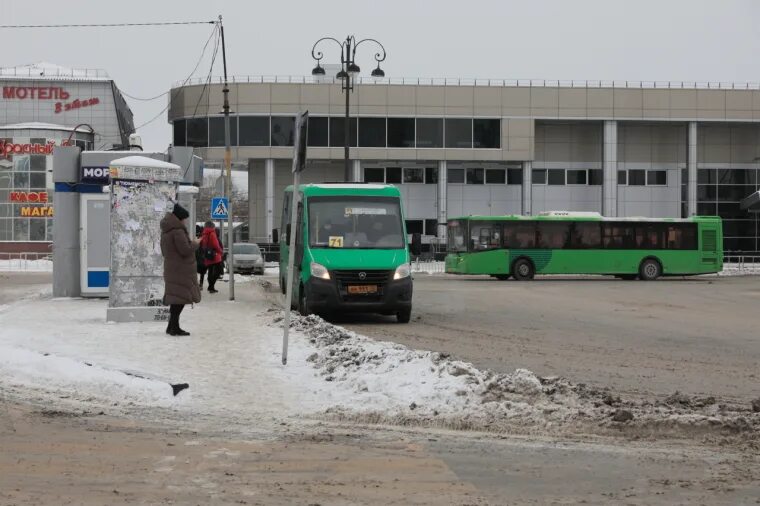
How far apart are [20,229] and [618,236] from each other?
3762 cm

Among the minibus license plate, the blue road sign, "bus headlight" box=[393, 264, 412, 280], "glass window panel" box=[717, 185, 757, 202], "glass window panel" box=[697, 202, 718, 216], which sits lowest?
the minibus license plate

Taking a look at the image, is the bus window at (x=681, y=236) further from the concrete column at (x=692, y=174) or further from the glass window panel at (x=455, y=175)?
the glass window panel at (x=455, y=175)

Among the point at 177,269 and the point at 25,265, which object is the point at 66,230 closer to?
the point at 177,269

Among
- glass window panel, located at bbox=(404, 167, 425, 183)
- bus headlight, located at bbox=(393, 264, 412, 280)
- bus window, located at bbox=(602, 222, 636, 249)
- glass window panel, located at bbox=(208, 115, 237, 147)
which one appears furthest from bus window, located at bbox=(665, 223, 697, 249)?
glass window panel, located at bbox=(208, 115, 237, 147)

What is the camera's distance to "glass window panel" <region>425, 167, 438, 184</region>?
212 feet

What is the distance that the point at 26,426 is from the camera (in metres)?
7.90

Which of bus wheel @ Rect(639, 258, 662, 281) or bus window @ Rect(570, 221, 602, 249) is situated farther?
bus wheel @ Rect(639, 258, 662, 281)

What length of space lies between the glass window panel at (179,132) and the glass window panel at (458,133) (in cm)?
1699

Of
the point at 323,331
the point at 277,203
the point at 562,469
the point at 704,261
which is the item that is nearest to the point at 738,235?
the point at 704,261

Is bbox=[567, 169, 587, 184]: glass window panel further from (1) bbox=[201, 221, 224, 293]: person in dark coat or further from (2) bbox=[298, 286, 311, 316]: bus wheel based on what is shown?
(2) bbox=[298, 286, 311, 316]: bus wheel

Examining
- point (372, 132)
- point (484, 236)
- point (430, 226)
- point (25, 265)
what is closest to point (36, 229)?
point (25, 265)

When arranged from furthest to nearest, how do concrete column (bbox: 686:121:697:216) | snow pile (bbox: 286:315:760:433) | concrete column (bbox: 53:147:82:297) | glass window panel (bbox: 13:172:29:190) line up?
concrete column (bbox: 686:121:697:216) → glass window panel (bbox: 13:172:29:190) → concrete column (bbox: 53:147:82:297) → snow pile (bbox: 286:315:760:433)

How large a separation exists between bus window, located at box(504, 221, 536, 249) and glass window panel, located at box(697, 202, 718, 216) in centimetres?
2849

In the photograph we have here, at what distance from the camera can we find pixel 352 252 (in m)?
19.0
